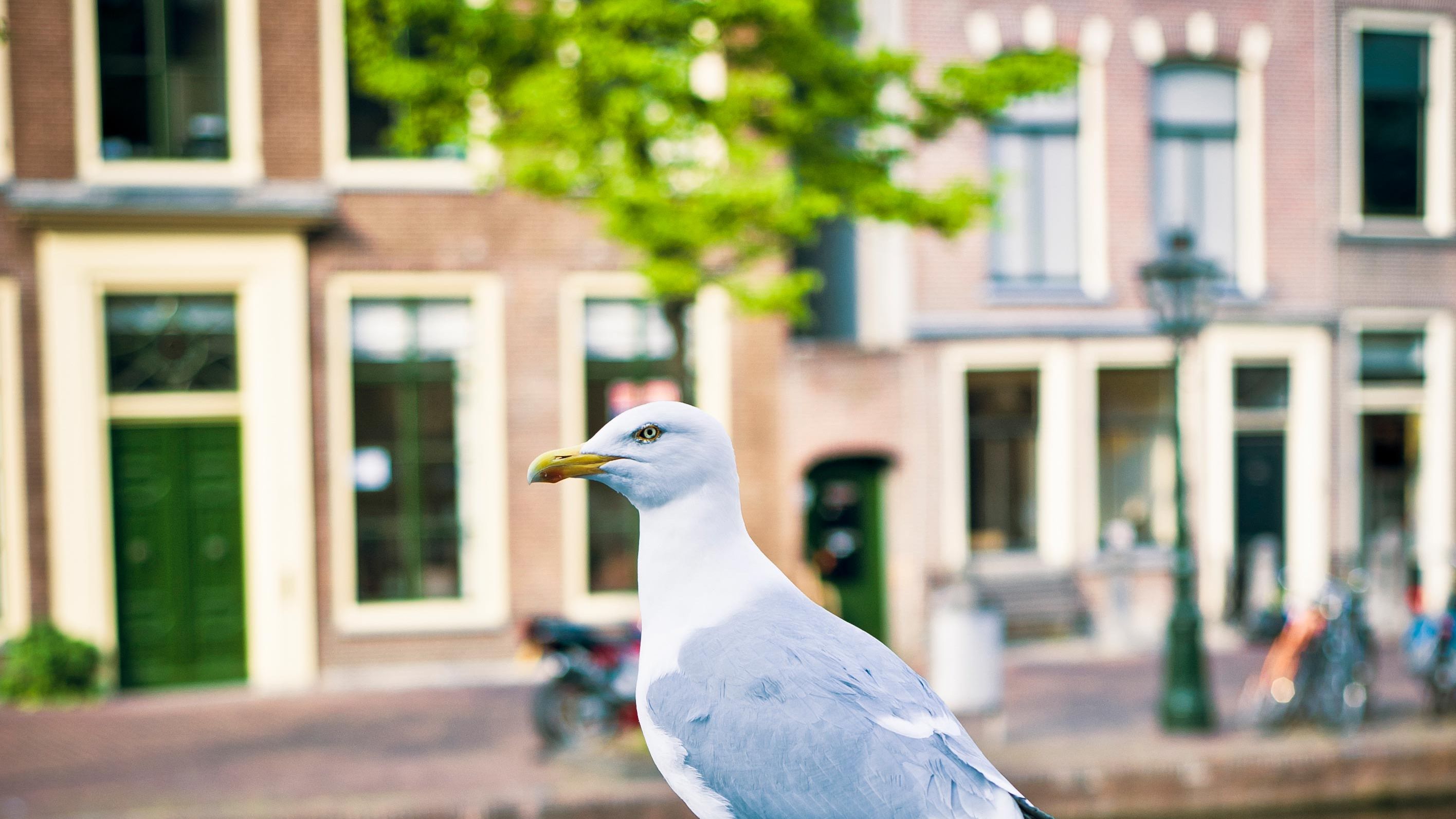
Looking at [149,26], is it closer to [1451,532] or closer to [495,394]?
[495,394]

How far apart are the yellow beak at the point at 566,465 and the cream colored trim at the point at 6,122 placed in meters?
11.0

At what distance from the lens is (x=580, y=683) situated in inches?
297

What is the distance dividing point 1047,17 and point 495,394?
23.0ft

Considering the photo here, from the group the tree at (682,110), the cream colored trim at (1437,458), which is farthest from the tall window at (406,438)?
the cream colored trim at (1437,458)

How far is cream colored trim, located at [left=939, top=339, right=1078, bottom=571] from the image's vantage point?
11.8 meters

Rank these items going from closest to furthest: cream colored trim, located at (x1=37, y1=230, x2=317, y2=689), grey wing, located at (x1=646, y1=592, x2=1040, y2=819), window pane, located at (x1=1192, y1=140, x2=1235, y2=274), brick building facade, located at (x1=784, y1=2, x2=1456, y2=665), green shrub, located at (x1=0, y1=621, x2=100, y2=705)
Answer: grey wing, located at (x1=646, y1=592, x2=1040, y2=819) → green shrub, located at (x1=0, y1=621, x2=100, y2=705) → cream colored trim, located at (x1=37, y1=230, x2=317, y2=689) → brick building facade, located at (x1=784, y1=2, x2=1456, y2=665) → window pane, located at (x1=1192, y1=140, x2=1235, y2=274)

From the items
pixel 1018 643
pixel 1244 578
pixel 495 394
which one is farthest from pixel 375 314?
pixel 1244 578

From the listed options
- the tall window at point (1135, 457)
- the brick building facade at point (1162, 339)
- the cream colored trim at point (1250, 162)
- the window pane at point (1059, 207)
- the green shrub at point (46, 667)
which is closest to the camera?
the green shrub at point (46, 667)

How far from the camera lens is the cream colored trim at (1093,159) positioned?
1210cm

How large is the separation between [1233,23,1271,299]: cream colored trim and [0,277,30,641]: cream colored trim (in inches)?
486

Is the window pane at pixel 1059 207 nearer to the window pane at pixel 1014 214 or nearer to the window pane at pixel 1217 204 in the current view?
the window pane at pixel 1014 214

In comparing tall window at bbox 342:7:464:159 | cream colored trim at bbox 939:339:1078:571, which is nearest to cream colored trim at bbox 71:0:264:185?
tall window at bbox 342:7:464:159

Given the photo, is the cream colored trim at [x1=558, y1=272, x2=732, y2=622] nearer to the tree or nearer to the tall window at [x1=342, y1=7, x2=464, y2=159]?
the tall window at [x1=342, y1=7, x2=464, y2=159]

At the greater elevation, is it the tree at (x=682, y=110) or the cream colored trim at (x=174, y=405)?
the tree at (x=682, y=110)
